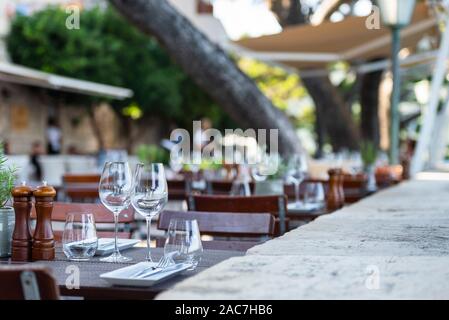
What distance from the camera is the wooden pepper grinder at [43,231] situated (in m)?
2.54

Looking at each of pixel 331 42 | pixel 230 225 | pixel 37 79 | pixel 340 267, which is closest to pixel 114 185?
pixel 230 225

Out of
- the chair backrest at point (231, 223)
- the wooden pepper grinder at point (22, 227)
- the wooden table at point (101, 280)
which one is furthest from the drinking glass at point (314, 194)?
the wooden pepper grinder at point (22, 227)

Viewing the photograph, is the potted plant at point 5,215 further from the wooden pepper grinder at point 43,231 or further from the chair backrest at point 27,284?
the chair backrest at point 27,284

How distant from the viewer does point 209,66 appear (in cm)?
916

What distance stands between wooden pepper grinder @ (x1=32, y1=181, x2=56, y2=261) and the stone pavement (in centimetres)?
65

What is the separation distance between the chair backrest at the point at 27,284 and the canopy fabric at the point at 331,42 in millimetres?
9158

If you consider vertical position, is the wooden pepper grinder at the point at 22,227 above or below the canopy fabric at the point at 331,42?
below

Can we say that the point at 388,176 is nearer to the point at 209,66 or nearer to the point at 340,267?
the point at 209,66

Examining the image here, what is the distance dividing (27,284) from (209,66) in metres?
7.61

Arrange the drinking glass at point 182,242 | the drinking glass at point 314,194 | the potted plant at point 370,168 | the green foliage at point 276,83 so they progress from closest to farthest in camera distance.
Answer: the drinking glass at point 182,242 < the drinking glass at point 314,194 < the potted plant at point 370,168 < the green foliage at point 276,83

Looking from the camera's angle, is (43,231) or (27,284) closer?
(27,284)

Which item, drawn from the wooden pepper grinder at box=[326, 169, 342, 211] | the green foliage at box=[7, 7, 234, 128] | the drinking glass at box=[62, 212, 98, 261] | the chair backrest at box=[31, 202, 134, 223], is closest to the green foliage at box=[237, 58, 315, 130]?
the green foliage at box=[7, 7, 234, 128]

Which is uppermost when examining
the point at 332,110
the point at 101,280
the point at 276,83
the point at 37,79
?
the point at 276,83
